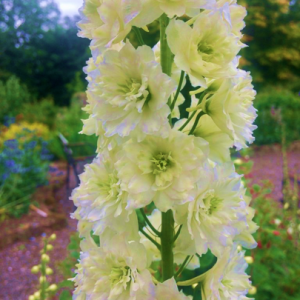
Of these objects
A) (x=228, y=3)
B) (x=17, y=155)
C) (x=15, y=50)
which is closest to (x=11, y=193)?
(x=17, y=155)

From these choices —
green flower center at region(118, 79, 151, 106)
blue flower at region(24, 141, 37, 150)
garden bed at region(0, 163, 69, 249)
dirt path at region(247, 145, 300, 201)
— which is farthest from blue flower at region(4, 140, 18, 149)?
green flower center at region(118, 79, 151, 106)

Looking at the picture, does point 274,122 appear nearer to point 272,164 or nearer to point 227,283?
point 272,164

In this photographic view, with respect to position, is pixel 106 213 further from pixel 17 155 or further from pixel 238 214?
pixel 17 155

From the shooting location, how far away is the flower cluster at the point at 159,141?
82 cm

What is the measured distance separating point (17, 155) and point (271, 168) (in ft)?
17.9

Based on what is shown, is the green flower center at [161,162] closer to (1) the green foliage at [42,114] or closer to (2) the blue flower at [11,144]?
(2) the blue flower at [11,144]

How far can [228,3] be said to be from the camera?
0.86 meters

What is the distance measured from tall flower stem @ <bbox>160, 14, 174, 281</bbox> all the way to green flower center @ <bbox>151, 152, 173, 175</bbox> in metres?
0.18

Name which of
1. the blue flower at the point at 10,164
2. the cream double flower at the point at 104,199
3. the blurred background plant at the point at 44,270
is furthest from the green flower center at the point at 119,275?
the blue flower at the point at 10,164

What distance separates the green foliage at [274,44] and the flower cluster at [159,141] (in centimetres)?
1382

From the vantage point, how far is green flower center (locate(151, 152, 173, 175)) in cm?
85

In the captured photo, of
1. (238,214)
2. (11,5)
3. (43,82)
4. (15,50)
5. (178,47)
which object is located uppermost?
(178,47)

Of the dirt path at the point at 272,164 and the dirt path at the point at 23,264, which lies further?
the dirt path at the point at 272,164

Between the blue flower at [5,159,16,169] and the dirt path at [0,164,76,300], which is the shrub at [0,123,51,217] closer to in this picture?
the blue flower at [5,159,16,169]
